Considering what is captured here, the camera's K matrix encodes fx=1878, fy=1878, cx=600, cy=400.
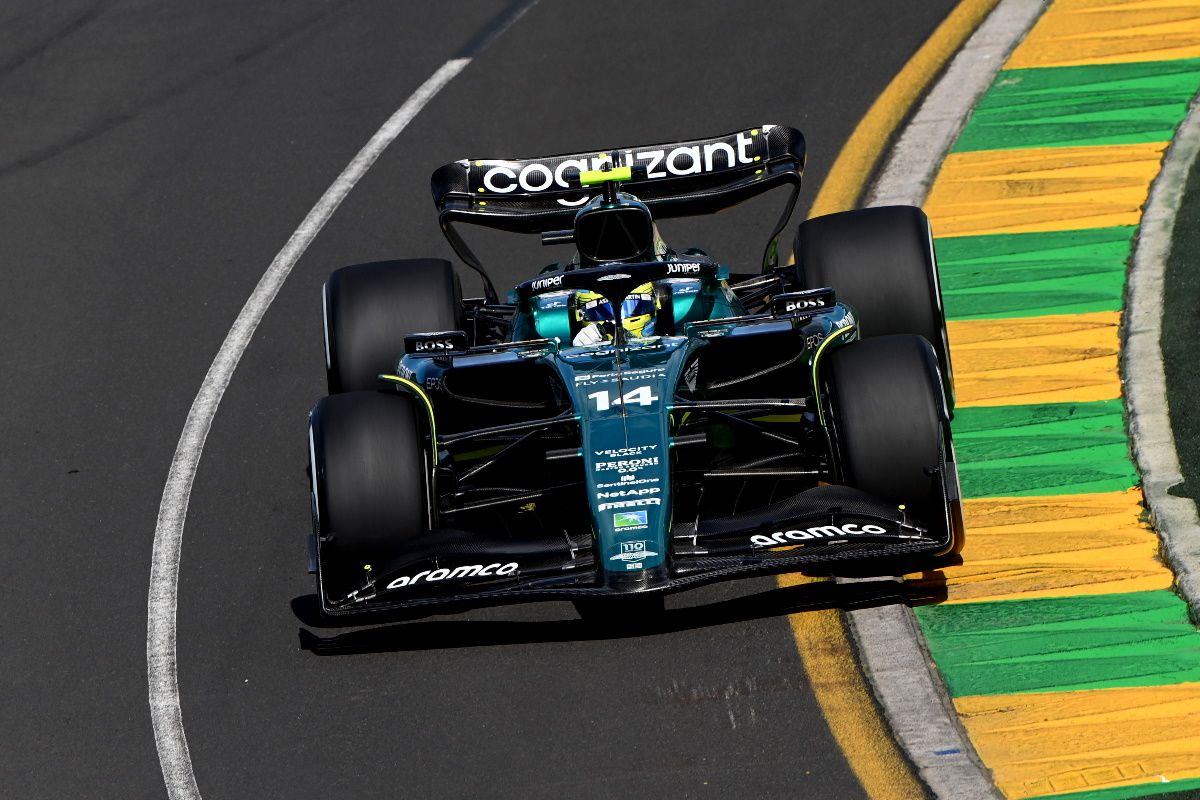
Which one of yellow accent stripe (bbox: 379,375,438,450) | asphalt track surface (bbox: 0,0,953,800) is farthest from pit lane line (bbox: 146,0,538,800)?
yellow accent stripe (bbox: 379,375,438,450)

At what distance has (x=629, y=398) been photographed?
28.1 feet

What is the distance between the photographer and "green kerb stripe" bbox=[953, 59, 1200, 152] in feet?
43.5

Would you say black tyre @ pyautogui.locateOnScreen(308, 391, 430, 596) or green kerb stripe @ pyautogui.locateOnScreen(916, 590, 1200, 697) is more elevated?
black tyre @ pyautogui.locateOnScreen(308, 391, 430, 596)

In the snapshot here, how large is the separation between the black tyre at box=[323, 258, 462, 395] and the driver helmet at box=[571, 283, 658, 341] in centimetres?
77

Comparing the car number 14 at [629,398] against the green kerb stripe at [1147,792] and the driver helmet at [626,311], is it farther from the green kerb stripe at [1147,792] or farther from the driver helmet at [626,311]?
the green kerb stripe at [1147,792]

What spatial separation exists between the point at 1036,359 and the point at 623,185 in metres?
2.55

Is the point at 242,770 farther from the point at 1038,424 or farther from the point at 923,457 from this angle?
the point at 1038,424

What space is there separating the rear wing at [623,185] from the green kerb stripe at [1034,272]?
5.52 ft

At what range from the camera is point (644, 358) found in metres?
8.92

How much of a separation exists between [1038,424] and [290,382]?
4541 millimetres

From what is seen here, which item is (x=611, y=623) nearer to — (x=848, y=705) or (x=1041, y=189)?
(x=848, y=705)

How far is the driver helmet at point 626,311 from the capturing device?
9641 millimetres

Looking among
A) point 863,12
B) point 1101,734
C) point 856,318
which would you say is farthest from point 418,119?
point 1101,734

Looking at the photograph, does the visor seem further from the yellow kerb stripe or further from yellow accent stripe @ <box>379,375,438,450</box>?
the yellow kerb stripe
